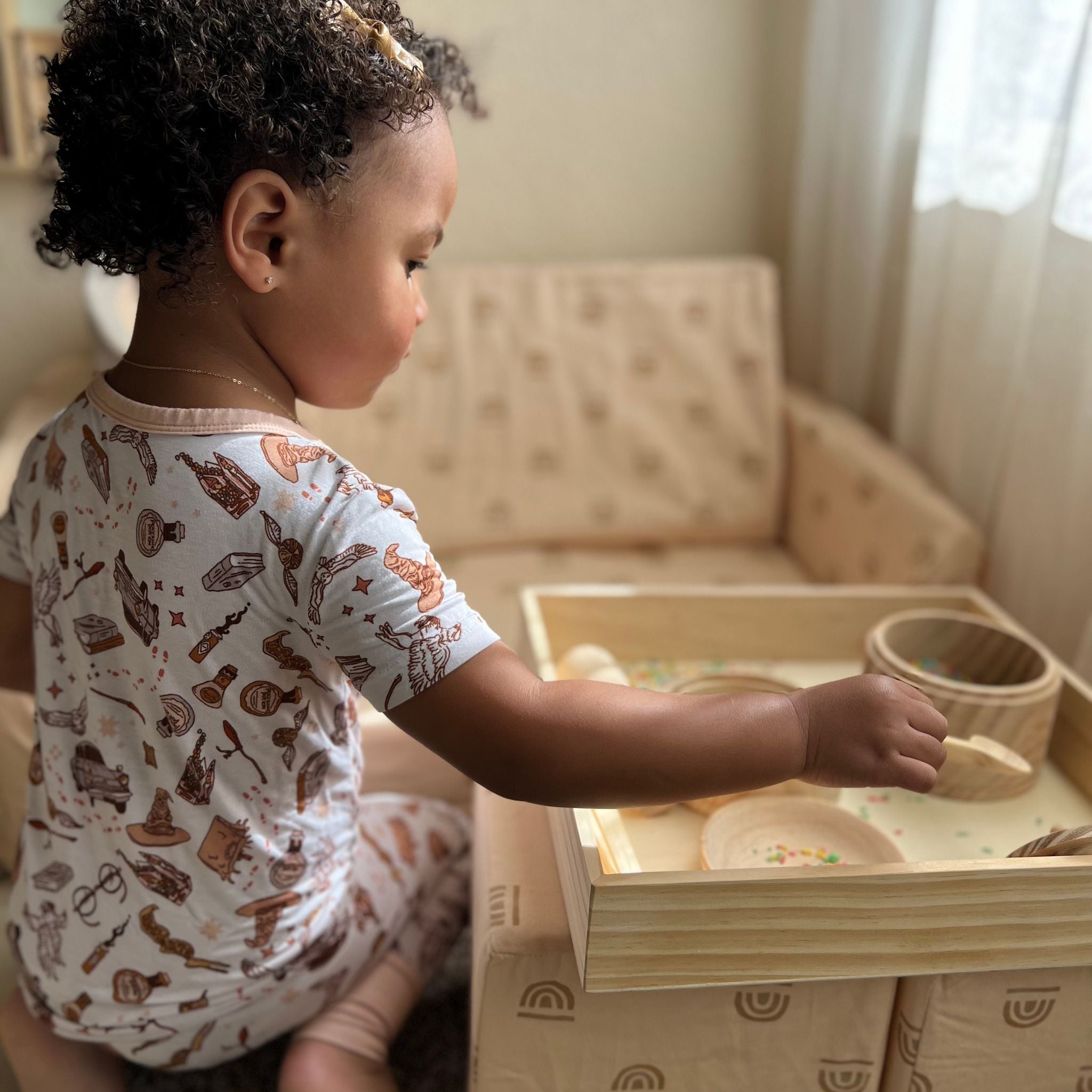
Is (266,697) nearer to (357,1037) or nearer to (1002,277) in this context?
(357,1037)

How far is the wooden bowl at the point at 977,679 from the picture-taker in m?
0.82

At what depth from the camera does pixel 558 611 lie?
102cm

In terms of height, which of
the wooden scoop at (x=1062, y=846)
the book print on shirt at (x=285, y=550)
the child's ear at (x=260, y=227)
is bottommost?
the wooden scoop at (x=1062, y=846)

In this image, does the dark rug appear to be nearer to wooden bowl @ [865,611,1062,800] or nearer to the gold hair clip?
wooden bowl @ [865,611,1062,800]

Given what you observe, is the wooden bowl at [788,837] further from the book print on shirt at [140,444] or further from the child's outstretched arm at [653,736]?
the book print on shirt at [140,444]

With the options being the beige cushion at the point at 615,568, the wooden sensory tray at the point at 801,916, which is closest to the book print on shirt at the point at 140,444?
the wooden sensory tray at the point at 801,916

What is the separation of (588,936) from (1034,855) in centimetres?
29

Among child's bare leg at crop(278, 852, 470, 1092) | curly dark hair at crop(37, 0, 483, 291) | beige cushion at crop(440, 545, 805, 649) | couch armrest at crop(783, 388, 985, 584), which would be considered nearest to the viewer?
curly dark hair at crop(37, 0, 483, 291)

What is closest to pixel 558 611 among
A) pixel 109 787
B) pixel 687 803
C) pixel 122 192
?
pixel 687 803

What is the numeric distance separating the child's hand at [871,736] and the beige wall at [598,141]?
140 cm

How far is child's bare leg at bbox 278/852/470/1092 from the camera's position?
807mm

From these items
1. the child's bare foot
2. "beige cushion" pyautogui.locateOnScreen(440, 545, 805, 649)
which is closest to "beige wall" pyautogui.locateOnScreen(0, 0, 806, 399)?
"beige cushion" pyautogui.locateOnScreen(440, 545, 805, 649)

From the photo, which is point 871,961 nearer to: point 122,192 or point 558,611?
point 558,611

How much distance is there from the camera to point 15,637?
83cm
